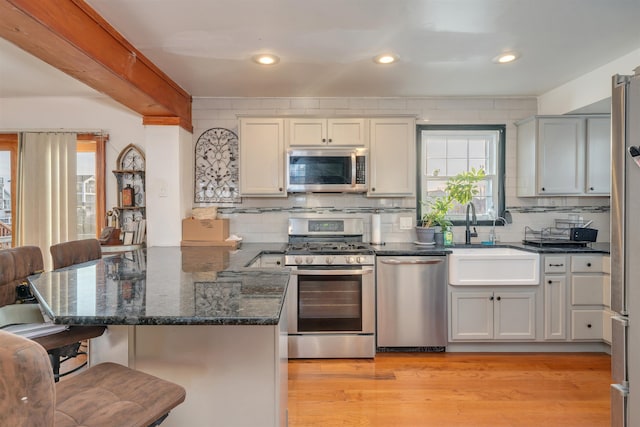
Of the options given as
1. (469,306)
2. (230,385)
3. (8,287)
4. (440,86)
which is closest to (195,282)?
(230,385)

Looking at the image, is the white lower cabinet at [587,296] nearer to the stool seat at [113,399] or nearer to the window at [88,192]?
the stool seat at [113,399]

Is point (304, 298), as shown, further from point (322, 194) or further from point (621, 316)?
point (621, 316)

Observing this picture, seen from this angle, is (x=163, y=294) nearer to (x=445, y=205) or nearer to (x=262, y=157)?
(x=262, y=157)

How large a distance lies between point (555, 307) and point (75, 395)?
341 centimetres

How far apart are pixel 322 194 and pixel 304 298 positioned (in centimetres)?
115

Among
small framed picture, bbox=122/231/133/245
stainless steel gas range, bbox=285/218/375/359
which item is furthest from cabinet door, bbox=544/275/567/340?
small framed picture, bbox=122/231/133/245

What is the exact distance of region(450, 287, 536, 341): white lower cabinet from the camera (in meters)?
2.99

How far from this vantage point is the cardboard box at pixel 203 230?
10.7 feet

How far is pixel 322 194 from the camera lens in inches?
141

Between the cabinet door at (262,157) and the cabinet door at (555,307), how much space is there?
8.22 feet

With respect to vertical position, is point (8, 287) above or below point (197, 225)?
below

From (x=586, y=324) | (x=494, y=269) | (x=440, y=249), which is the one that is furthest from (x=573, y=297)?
(x=440, y=249)

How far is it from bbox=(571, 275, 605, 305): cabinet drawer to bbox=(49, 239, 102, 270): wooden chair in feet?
12.6

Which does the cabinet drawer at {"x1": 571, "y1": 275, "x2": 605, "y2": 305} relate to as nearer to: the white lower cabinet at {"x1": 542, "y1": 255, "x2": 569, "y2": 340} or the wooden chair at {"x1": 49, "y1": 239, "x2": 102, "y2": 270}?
the white lower cabinet at {"x1": 542, "y1": 255, "x2": 569, "y2": 340}
